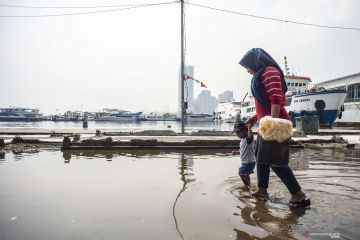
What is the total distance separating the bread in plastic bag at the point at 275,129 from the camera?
3578 mm

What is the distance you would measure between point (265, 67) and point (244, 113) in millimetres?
57260

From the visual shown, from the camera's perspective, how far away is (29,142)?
11000 mm

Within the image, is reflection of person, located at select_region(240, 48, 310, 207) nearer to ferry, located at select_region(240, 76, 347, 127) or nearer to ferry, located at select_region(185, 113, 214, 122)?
ferry, located at select_region(240, 76, 347, 127)

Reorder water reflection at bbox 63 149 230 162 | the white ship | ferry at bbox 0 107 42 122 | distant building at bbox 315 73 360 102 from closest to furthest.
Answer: water reflection at bbox 63 149 230 162, the white ship, distant building at bbox 315 73 360 102, ferry at bbox 0 107 42 122

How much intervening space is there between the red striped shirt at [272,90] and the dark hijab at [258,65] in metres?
0.06

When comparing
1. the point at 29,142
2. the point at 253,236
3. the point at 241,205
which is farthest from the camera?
the point at 29,142

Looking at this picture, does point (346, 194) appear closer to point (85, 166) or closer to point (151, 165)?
point (151, 165)

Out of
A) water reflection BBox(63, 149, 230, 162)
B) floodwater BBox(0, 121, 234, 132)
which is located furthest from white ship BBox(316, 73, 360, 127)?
water reflection BBox(63, 149, 230, 162)

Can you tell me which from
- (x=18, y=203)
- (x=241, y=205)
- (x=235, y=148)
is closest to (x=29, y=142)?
(x=235, y=148)

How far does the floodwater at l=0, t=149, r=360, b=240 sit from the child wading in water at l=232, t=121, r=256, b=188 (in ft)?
0.74

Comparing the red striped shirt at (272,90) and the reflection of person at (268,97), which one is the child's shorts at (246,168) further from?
the red striped shirt at (272,90)

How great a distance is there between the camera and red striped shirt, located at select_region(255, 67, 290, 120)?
12.1ft

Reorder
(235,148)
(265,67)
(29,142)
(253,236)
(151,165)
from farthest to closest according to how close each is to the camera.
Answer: (29,142), (235,148), (151,165), (265,67), (253,236)

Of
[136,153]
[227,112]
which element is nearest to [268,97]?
[136,153]
